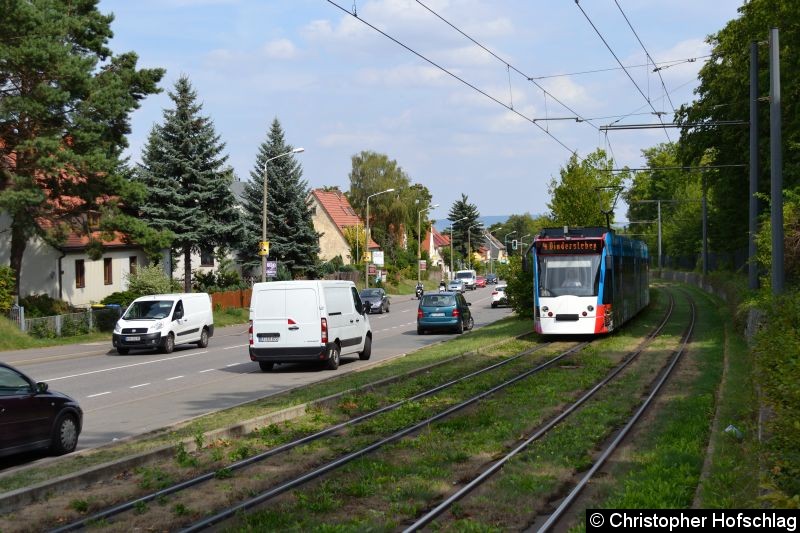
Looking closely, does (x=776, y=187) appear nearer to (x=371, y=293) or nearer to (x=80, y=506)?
(x=80, y=506)

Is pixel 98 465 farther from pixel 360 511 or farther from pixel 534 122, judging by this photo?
pixel 534 122

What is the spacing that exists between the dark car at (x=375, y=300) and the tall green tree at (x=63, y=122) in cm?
1654

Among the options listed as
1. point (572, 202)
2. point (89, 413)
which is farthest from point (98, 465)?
point (572, 202)

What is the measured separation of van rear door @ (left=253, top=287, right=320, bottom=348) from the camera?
20625mm

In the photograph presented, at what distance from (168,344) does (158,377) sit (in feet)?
25.6

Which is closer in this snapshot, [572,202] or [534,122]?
[534,122]

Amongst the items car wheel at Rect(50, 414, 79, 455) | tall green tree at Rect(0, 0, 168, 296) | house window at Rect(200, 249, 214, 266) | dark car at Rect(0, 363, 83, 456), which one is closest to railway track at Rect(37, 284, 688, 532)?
dark car at Rect(0, 363, 83, 456)

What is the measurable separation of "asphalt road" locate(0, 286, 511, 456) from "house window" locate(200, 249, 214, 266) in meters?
13.4

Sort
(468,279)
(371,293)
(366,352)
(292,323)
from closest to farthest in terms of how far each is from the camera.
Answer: (292,323)
(366,352)
(371,293)
(468,279)

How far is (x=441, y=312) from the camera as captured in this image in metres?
33.5

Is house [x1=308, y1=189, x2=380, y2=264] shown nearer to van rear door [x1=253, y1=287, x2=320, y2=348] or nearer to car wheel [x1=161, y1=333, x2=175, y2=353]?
car wheel [x1=161, y1=333, x2=175, y2=353]

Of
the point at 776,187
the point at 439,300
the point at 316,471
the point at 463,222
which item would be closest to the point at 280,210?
the point at 439,300

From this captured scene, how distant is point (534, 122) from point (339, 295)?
25.1 ft

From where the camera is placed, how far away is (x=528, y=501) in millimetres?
8195
